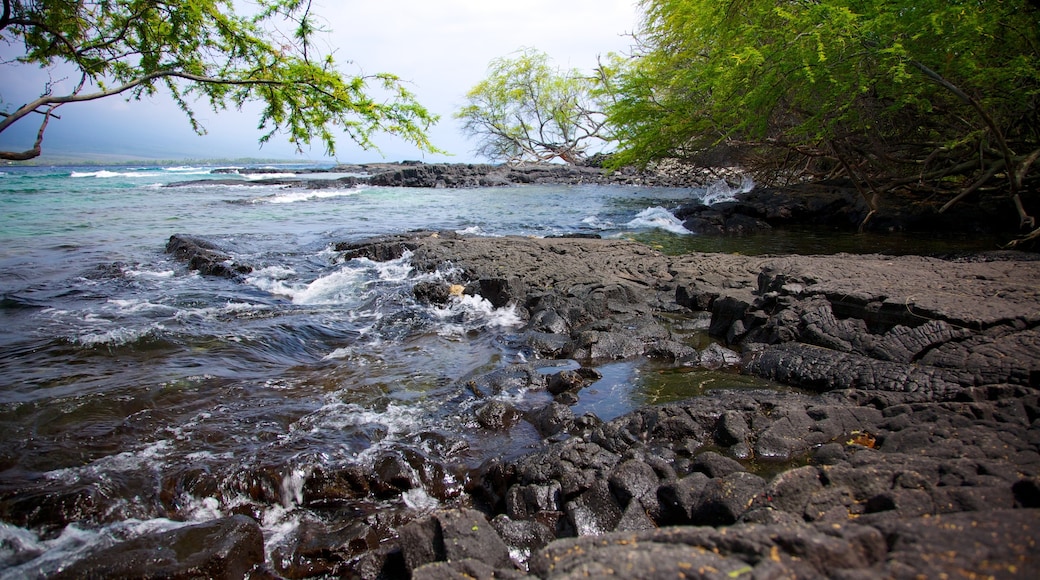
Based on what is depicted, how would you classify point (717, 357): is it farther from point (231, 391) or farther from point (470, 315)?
point (231, 391)

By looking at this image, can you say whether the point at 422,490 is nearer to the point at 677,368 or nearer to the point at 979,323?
the point at 677,368

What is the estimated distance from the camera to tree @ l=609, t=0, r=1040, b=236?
8875 millimetres

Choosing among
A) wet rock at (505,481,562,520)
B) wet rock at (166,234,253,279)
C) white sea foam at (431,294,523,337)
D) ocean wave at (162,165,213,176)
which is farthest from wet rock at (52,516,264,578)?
ocean wave at (162,165,213,176)

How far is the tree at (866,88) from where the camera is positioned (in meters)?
8.88

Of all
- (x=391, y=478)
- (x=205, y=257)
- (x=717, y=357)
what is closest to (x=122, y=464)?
(x=391, y=478)

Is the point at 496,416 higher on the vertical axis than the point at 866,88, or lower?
lower

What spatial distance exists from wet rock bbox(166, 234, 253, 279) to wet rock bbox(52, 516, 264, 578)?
783 centimetres

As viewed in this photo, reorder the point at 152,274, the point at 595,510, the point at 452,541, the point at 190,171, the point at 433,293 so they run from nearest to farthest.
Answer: the point at 452,541, the point at 595,510, the point at 433,293, the point at 152,274, the point at 190,171

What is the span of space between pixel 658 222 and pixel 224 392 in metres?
14.6

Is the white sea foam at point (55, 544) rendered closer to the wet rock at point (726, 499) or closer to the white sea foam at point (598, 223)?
the wet rock at point (726, 499)

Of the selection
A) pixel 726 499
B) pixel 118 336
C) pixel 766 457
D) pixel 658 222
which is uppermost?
pixel 658 222

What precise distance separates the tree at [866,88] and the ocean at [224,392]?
7612mm

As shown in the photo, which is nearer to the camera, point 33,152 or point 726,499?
point 726,499

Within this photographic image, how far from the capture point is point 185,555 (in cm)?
288
